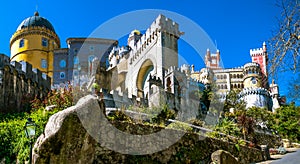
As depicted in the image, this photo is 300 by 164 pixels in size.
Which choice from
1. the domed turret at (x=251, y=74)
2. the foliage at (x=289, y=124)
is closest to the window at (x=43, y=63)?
the foliage at (x=289, y=124)

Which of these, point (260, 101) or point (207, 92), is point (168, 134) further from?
point (260, 101)

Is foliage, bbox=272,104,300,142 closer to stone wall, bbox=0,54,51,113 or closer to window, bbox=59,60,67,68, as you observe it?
stone wall, bbox=0,54,51,113

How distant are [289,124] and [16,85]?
27502 mm

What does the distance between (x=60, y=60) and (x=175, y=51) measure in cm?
2208

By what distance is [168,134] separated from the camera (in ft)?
44.9

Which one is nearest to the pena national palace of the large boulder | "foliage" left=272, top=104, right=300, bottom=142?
"foliage" left=272, top=104, right=300, bottom=142

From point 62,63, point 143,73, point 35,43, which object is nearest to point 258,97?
point 143,73

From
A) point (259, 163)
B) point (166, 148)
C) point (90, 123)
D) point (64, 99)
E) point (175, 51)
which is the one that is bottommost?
point (259, 163)

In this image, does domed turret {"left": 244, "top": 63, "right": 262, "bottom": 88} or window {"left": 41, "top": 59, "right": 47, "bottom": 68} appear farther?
domed turret {"left": 244, "top": 63, "right": 262, "bottom": 88}

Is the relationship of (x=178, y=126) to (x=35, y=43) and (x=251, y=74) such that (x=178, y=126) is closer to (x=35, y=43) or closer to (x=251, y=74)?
(x=35, y=43)

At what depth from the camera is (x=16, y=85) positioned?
20172 millimetres

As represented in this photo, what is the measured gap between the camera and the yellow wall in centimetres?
5103

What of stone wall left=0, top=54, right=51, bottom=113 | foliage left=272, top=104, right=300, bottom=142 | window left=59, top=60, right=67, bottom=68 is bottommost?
foliage left=272, top=104, right=300, bottom=142

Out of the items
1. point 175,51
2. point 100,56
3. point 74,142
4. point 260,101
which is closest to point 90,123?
point 74,142
